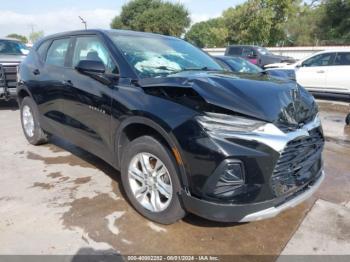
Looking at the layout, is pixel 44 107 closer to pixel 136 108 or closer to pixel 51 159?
pixel 51 159

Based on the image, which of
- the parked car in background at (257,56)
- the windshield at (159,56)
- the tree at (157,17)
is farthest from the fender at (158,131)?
the tree at (157,17)

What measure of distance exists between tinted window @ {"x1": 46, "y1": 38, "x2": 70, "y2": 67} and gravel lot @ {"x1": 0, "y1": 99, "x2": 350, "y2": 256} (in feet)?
4.77

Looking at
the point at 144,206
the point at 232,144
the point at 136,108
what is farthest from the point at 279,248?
the point at 136,108

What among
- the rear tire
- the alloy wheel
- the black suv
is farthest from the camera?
the rear tire

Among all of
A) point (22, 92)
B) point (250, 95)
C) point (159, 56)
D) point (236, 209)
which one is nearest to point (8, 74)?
point (22, 92)

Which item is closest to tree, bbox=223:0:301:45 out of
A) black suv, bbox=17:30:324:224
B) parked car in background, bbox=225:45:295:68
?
parked car in background, bbox=225:45:295:68

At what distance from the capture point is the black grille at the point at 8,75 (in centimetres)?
823

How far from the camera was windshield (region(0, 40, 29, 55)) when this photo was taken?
1009 centimetres

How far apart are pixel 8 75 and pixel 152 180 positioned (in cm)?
671

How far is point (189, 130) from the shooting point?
275 centimetres

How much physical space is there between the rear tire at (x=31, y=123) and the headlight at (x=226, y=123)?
11.4 ft

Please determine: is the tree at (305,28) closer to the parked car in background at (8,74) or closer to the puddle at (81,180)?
the parked car in background at (8,74)

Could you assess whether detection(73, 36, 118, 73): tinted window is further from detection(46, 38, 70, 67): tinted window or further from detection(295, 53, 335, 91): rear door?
detection(295, 53, 335, 91): rear door

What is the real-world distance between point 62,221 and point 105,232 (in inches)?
19.2
